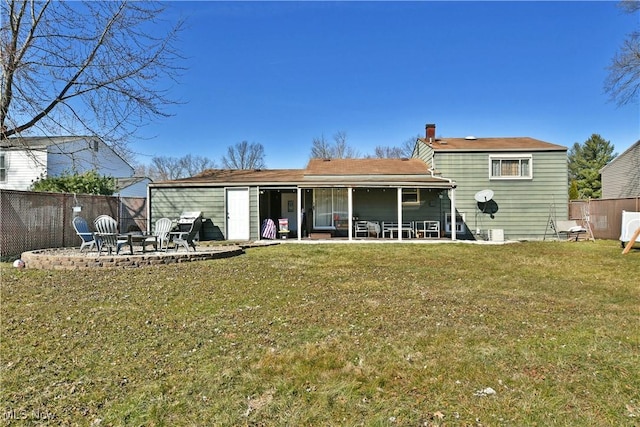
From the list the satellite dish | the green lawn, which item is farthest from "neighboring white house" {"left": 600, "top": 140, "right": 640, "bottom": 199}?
the green lawn

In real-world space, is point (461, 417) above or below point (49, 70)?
below

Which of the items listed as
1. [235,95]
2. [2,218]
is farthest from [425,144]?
[2,218]

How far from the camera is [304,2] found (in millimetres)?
11203

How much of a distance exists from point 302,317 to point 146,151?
4435 mm

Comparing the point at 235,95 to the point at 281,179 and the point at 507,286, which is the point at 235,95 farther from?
the point at 507,286

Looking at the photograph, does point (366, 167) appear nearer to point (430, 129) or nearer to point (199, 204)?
point (430, 129)

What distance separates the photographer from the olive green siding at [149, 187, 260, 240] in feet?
47.6

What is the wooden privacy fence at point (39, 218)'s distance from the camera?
946 cm

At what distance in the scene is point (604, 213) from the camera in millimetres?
15188

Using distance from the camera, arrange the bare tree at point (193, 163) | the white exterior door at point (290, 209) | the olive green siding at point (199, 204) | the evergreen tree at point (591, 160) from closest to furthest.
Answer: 1. the olive green siding at point (199, 204)
2. the white exterior door at point (290, 209)
3. the evergreen tree at point (591, 160)
4. the bare tree at point (193, 163)

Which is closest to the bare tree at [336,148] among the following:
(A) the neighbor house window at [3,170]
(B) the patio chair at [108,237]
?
(A) the neighbor house window at [3,170]

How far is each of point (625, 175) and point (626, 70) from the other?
5747mm

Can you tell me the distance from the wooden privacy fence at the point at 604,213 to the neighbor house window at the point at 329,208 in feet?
32.9

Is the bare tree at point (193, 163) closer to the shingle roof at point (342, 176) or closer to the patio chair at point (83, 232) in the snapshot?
the shingle roof at point (342, 176)
